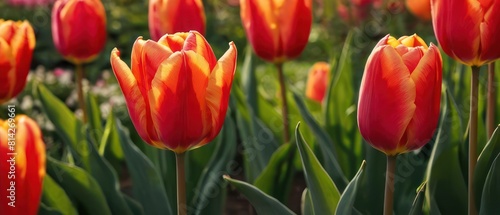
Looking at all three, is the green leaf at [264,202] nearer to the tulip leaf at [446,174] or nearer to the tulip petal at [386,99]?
the tulip petal at [386,99]

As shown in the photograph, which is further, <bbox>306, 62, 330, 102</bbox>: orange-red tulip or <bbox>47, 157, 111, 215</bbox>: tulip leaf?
<bbox>306, 62, 330, 102</bbox>: orange-red tulip

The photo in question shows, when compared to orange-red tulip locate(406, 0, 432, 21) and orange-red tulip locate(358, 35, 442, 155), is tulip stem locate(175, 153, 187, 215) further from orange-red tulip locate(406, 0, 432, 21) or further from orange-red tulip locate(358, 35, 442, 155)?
orange-red tulip locate(406, 0, 432, 21)

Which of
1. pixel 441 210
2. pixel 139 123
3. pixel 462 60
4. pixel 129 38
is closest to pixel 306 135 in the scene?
pixel 441 210

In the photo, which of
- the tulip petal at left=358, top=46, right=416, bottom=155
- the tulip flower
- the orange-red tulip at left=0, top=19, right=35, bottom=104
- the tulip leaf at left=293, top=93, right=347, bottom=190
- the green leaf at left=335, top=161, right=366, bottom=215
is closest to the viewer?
the tulip petal at left=358, top=46, right=416, bottom=155

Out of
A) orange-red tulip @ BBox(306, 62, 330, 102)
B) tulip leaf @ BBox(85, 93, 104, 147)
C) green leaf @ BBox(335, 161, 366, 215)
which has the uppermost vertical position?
green leaf @ BBox(335, 161, 366, 215)

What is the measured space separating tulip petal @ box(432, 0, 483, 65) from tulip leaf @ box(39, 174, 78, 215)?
2.51 ft

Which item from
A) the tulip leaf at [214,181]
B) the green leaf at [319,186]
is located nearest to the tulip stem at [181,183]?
the green leaf at [319,186]

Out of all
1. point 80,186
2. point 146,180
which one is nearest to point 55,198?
point 80,186

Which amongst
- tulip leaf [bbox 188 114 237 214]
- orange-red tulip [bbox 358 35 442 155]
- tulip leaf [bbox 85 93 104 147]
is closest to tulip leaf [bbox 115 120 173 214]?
tulip leaf [bbox 188 114 237 214]

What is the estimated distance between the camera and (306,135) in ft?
7.24

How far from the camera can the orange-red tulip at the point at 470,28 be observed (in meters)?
1.43

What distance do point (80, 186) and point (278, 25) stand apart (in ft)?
1.81

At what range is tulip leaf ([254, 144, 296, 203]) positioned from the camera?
1848 millimetres

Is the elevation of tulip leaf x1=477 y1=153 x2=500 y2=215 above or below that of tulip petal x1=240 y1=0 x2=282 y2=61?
below
